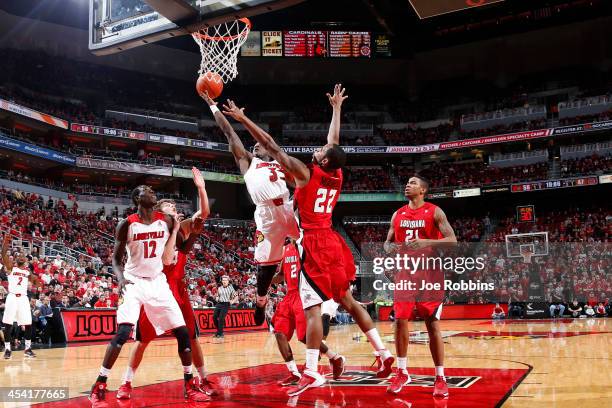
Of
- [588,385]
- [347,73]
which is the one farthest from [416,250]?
[347,73]

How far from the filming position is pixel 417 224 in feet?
18.7

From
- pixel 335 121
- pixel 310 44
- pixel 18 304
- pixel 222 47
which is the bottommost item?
pixel 18 304

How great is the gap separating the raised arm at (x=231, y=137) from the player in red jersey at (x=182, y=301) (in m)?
0.47

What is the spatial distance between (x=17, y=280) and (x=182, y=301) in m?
6.40

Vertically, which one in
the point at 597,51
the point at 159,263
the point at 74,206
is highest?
the point at 597,51

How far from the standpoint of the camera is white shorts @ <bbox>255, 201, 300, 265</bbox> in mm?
6184

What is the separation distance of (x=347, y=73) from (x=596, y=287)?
842 inches

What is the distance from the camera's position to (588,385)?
5758 mm

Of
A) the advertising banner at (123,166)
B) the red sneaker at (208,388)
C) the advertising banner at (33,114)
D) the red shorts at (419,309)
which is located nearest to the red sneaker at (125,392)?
the red sneaker at (208,388)

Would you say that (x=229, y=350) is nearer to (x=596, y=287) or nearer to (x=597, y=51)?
(x=596, y=287)

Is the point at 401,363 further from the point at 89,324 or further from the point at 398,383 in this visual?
the point at 89,324

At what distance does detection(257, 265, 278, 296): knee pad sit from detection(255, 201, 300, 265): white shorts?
0.09m

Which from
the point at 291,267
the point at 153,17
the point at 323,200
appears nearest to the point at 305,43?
the point at 153,17

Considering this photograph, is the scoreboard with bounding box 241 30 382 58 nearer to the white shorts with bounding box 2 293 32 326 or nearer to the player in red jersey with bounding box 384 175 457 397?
the white shorts with bounding box 2 293 32 326
